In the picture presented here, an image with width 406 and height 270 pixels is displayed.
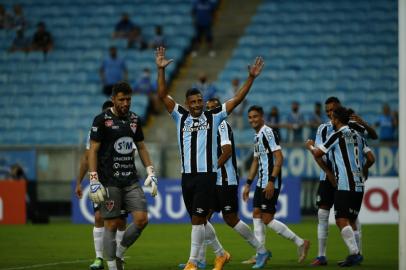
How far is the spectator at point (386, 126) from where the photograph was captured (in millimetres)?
25078

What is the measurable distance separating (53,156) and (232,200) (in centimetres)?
1196

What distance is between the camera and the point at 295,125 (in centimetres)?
2478

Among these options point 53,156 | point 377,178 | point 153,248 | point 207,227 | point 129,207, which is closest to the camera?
point 129,207

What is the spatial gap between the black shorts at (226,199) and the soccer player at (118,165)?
189 cm

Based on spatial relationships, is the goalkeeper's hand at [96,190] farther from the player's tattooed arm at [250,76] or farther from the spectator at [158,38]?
the spectator at [158,38]

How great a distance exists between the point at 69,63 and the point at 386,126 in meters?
11.1

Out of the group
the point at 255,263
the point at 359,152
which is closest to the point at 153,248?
the point at 255,263

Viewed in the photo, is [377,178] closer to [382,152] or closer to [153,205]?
[382,152]

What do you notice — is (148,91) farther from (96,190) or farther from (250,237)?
(96,190)

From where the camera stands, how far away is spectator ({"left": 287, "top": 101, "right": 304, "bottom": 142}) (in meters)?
24.7

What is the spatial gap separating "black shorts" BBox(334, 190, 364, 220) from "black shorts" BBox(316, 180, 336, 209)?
0.64 metres

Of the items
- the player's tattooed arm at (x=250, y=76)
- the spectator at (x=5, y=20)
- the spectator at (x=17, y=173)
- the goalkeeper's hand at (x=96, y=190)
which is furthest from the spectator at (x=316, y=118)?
the goalkeeper's hand at (x=96, y=190)

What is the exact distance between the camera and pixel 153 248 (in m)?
17.2

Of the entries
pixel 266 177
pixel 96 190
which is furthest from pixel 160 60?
pixel 266 177
